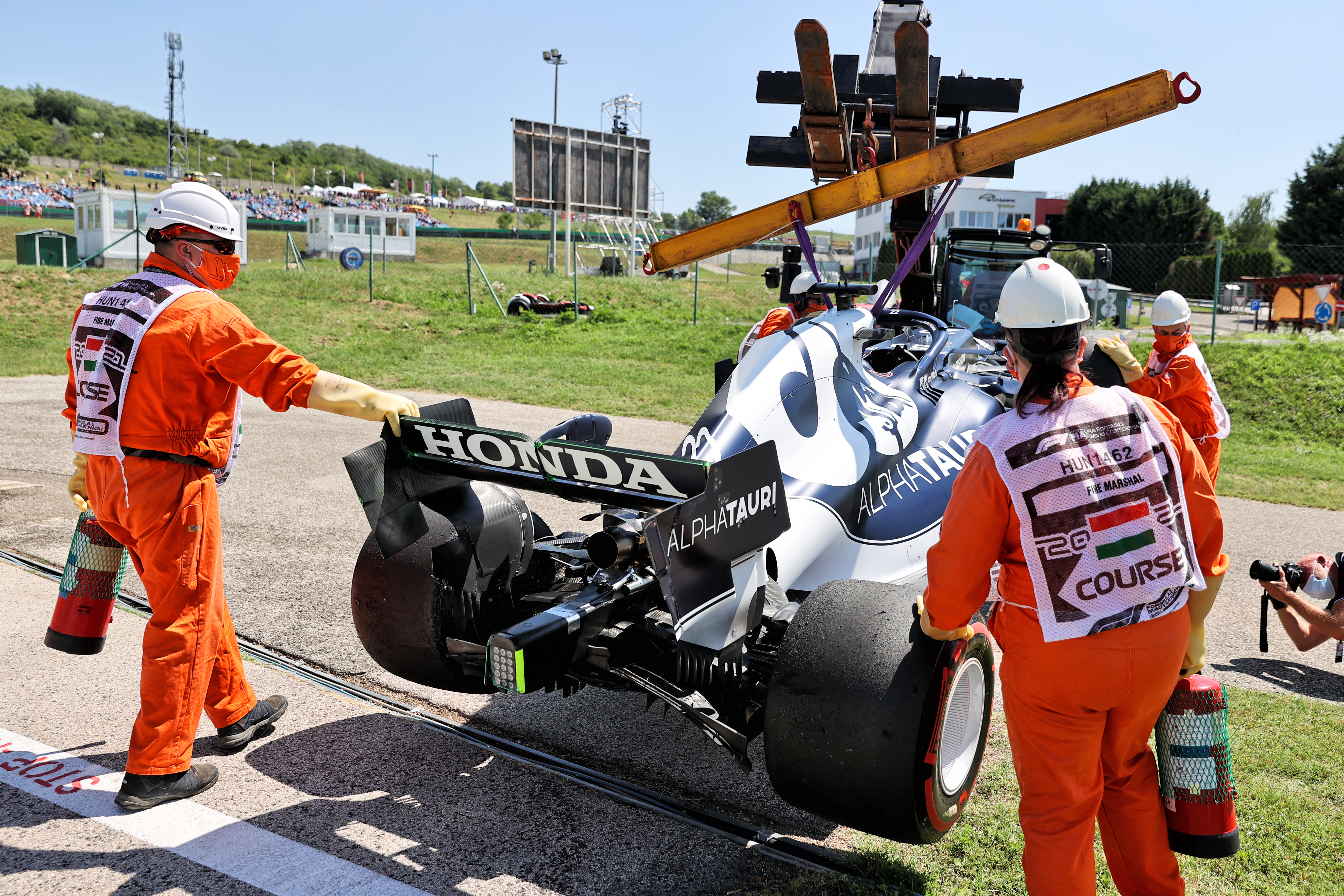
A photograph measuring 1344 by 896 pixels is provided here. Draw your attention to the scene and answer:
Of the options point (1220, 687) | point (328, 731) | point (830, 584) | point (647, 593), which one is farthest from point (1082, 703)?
point (328, 731)

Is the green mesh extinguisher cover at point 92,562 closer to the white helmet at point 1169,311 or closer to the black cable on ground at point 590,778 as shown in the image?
the black cable on ground at point 590,778

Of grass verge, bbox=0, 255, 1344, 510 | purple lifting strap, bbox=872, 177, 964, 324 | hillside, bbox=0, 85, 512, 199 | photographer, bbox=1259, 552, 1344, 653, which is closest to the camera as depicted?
photographer, bbox=1259, 552, 1344, 653

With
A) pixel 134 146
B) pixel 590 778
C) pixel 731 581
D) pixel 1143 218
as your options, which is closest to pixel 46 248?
pixel 590 778

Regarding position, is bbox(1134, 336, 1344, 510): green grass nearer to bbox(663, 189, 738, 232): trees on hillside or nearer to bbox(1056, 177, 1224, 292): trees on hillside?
bbox(1056, 177, 1224, 292): trees on hillside

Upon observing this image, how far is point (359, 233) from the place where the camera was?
153 ft

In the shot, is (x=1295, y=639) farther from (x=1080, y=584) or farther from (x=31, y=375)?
(x=31, y=375)

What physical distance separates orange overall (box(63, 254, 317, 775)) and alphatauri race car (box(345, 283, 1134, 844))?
53 centimetres

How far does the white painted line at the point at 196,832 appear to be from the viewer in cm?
288

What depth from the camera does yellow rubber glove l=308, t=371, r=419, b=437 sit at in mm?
3133

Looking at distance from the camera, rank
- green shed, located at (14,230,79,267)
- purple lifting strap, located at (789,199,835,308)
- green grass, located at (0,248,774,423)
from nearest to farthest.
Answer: purple lifting strap, located at (789,199,835,308) → green grass, located at (0,248,774,423) → green shed, located at (14,230,79,267)

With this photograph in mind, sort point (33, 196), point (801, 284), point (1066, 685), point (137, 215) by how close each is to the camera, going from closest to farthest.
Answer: point (1066, 685)
point (801, 284)
point (137, 215)
point (33, 196)

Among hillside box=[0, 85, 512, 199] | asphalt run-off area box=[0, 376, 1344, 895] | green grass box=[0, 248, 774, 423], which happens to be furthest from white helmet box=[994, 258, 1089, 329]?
hillside box=[0, 85, 512, 199]

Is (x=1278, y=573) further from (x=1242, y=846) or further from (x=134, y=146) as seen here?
(x=134, y=146)

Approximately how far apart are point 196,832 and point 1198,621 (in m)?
3.17
